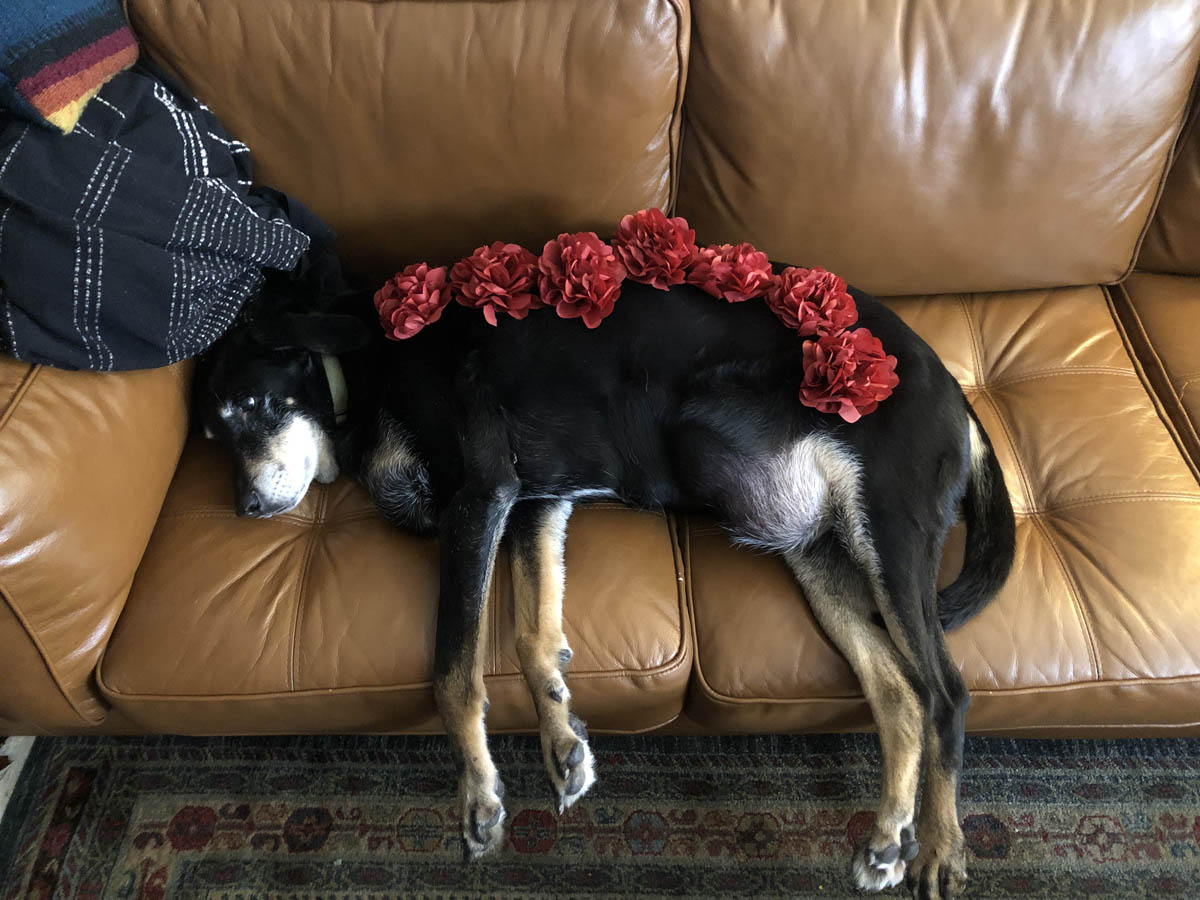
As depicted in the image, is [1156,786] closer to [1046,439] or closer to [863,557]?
[1046,439]

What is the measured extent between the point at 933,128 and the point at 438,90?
1.07 m

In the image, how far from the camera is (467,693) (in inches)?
57.9

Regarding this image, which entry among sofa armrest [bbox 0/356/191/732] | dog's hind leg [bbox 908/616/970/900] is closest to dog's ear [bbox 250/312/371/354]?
sofa armrest [bbox 0/356/191/732]

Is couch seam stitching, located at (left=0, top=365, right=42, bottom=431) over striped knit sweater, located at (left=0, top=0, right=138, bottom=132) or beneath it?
beneath

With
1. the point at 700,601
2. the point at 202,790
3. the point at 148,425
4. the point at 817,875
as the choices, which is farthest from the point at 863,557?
the point at 202,790

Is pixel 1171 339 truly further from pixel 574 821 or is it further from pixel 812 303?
pixel 574 821

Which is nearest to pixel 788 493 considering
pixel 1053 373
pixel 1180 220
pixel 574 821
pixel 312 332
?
pixel 1053 373

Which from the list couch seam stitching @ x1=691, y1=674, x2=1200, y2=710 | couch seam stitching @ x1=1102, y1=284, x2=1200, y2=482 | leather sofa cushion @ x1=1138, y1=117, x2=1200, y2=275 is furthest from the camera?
leather sofa cushion @ x1=1138, y1=117, x2=1200, y2=275

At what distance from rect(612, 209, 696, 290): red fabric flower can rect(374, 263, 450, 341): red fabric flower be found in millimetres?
391

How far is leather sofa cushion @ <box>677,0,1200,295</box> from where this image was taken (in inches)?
65.1

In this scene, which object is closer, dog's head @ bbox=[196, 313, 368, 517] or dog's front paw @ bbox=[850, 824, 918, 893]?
dog's front paw @ bbox=[850, 824, 918, 893]

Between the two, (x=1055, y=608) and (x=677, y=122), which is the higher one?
(x=677, y=122)

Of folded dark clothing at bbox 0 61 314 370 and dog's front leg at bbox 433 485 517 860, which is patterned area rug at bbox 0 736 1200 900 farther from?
folded dark clothing at bbox 0 61 314 370

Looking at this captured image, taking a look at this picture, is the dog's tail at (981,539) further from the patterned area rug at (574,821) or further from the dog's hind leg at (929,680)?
the patterned area rug at (574,821)
